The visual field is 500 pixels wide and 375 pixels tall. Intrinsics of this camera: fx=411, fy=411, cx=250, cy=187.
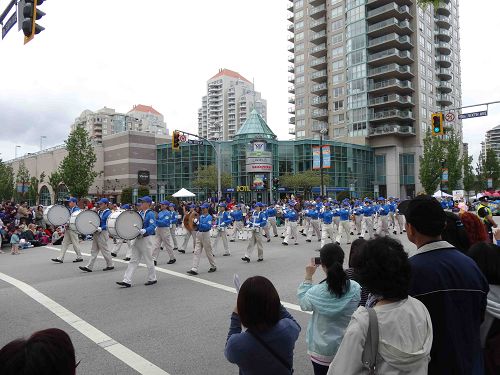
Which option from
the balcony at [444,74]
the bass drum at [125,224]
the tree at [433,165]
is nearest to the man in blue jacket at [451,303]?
the bass drum at [125,224]

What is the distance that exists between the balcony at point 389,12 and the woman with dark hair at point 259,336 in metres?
68.9

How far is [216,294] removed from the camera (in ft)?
27.9

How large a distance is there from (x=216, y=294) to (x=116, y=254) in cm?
765

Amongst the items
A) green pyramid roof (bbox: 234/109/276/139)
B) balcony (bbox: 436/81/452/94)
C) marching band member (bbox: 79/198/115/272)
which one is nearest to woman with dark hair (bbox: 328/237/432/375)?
marching band member (bbox: 79/198/115/272)

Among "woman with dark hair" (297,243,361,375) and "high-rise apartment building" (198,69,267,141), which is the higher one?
"high-rise apartment building" (198,69,267,141)

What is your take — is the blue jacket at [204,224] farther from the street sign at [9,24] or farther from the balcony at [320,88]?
the balcony at [320,88]

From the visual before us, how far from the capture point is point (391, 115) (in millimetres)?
64000

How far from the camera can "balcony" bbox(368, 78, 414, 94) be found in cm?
6344

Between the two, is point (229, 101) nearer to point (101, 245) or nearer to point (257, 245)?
point (257, 245)

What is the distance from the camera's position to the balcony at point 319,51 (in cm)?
7412

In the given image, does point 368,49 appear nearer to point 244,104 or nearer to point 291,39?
point 291,39

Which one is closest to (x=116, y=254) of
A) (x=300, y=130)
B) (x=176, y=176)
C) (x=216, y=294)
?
(x=216, y=294)

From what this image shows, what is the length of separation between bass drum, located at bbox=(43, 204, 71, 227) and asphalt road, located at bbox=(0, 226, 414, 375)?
1.38 meters

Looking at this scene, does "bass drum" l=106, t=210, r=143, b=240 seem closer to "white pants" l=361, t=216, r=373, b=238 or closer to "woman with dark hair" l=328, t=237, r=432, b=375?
"woman with dark hair" l=328, t=237, r=432, b=375
